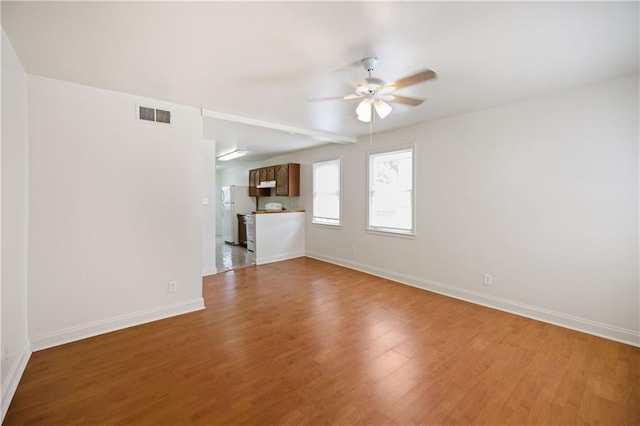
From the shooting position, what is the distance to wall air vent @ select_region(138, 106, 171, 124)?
3.06 meters

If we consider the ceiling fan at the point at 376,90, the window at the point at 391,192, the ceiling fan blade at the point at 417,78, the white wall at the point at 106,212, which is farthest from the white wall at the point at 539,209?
the white wall at the point at 106,212

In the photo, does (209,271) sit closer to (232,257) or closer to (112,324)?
(232,257)

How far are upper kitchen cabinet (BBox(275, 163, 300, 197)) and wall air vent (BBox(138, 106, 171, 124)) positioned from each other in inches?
138

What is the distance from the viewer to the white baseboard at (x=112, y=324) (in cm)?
258

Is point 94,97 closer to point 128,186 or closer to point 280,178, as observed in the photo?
point 128,186

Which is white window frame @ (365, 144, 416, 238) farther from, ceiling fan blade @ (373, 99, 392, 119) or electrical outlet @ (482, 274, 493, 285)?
ceiling fan blade @ (373, 99, 392, 119)

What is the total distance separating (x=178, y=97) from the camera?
311 cm

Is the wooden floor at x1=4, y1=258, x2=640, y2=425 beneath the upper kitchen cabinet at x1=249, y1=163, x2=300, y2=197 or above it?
beneath

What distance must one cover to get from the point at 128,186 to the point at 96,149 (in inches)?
17.7

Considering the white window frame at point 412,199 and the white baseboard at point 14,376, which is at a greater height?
the white window frame at point 412,199

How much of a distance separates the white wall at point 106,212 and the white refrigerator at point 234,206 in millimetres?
4575

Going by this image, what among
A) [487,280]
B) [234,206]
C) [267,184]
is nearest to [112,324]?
[487,280]

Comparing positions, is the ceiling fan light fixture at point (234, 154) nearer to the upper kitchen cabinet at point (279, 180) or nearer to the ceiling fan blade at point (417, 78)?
the upper kitchen cabinet at point (279, 180)

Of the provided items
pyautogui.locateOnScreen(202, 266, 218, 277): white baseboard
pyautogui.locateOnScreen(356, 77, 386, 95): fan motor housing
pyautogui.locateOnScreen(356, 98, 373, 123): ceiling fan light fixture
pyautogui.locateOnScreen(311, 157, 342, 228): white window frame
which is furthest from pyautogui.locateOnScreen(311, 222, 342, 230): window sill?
pyautogui.locateOnScreen(356, 77, 386, 95): fan motor housing
